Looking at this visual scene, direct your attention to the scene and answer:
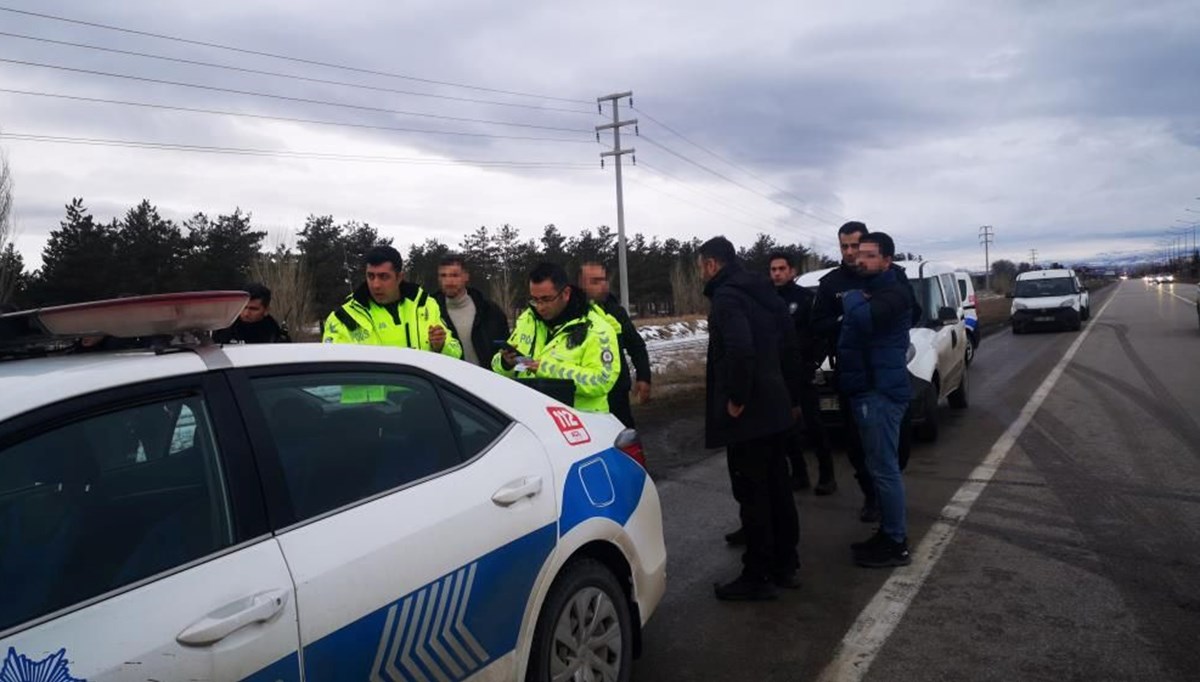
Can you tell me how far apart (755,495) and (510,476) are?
198 centimetres

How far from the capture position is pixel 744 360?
4.17 meters

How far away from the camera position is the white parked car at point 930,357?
7680 millimetres

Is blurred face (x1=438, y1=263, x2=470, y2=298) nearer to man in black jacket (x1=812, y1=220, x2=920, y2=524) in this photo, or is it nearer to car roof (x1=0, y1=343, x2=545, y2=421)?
man in black jacket (x1=812, y1=220, x2=920, y2=524)

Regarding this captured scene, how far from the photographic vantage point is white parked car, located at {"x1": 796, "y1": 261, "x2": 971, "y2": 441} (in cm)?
768

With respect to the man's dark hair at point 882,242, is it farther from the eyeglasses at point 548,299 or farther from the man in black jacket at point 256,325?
the man in black jacket at point 256,325

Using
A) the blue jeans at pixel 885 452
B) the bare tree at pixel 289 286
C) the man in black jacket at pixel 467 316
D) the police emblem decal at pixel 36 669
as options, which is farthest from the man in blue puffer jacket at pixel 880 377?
the bare tree at pixel 289 286

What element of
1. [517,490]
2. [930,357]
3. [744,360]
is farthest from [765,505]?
[930,357]

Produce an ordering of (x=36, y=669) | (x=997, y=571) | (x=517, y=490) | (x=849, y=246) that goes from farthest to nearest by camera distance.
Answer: (x=849, y=246) → (x=997, y=571) → (x=517, y=490) → (x=36, y=669)

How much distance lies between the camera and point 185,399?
2.09m

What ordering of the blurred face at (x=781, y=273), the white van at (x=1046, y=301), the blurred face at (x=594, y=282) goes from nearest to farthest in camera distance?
the blurred face at (x=594, y=282)
the blurred face at (x=781, y=273)
the white van at (x=1046, y=301)

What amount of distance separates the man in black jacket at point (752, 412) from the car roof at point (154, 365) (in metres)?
1.62

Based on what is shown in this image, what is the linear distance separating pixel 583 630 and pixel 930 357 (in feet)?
20.0

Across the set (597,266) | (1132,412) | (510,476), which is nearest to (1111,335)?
(1132,412)

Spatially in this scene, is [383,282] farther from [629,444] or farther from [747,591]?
[747,591]
